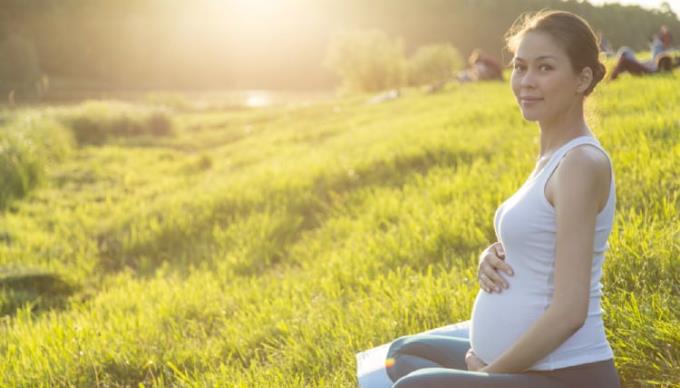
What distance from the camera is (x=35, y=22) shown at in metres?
83.8

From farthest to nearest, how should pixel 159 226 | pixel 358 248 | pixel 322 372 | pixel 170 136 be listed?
pixel 170 136, pixel 159 226, pixel 358 248, pixel 322 372

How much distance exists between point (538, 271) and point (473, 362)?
1.84 ft

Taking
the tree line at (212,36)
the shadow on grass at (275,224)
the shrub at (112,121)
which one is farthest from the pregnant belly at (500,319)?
the tree line at (212,36)

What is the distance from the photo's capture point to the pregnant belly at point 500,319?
235cm

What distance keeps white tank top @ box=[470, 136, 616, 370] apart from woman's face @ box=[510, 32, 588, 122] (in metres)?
0.18

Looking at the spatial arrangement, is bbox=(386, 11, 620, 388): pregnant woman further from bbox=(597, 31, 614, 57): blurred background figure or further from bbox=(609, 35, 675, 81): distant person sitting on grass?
bbox=(609, 35, 675, 81): distant person sitting on grass

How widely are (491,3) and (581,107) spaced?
134908 mm

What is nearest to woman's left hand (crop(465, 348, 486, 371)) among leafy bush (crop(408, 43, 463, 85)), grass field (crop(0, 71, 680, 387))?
grass field (crop(0, 71, 680, 387))

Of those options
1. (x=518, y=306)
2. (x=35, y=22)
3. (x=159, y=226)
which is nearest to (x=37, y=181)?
(x=159, y=226)

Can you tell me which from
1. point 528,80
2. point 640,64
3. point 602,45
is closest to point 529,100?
point 528,80

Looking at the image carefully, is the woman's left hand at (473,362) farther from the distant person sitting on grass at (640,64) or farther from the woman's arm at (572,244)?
the distant person sitting on grass at (640,64)

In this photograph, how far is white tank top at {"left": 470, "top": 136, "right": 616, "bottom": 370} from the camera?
87.8 inches

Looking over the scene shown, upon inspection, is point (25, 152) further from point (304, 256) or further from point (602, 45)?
point (602, 45)

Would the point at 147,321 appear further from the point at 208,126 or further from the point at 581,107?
the point at 208,126
